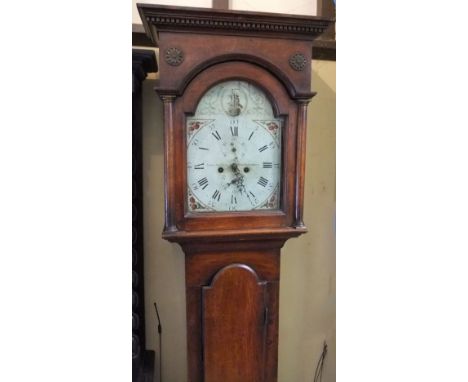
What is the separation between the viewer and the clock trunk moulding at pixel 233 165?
0.83 metres

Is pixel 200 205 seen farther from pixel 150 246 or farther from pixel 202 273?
pixel 150 246

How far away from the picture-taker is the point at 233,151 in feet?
2.92

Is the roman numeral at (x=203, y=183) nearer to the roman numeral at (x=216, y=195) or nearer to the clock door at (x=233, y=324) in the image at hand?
the roman numeral at (x=216, y=195)

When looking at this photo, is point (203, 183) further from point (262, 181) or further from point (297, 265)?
point (297, 265)

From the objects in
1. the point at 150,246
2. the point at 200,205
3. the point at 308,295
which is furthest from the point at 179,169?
the point at 308,295

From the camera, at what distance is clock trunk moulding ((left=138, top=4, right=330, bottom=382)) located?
0.83 metres

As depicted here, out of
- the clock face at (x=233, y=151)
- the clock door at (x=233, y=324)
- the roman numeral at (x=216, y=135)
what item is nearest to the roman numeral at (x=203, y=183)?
the clock face at (x=233, y=151)

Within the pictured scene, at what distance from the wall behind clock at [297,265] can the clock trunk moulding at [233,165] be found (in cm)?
27

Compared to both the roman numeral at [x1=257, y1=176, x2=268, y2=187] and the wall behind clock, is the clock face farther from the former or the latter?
the wall behind clock

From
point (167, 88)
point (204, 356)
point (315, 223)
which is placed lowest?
point (204, 356)

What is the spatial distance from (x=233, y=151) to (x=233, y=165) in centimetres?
3

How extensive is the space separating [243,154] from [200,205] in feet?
0.55

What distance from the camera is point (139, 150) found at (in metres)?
1.09

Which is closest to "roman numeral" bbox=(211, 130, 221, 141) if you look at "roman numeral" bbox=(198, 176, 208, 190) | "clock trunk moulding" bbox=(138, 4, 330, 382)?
"clock trunk moulding" bbox=(138, 4, 330, 382)
